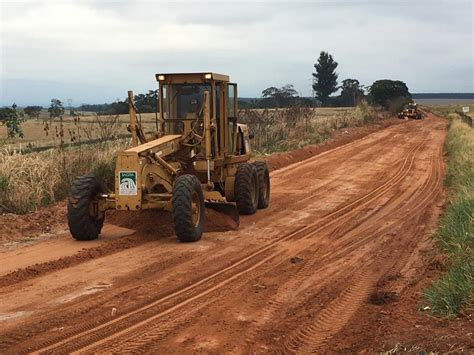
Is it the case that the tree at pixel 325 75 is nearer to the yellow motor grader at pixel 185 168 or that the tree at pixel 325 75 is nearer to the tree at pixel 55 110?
the tree at pixel 55 110

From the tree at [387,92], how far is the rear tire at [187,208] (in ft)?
221

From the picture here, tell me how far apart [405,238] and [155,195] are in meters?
4.20

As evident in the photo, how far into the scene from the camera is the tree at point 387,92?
249ft

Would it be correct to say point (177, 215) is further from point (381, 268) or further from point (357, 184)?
point (357, 184)

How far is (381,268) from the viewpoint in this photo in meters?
8.16

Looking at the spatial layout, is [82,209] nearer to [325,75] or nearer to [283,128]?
[283,128]

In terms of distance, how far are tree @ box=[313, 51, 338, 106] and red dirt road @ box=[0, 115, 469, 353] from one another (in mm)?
101070

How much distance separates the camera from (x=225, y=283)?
7.38 metres

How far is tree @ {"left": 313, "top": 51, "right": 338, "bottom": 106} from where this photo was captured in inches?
4390

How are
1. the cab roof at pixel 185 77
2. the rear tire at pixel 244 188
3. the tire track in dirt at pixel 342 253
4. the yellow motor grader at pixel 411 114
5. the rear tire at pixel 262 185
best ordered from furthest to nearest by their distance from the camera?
the yellow motor grader at pixel 411 114 < the rear tire at pixel 262 185 < the rear tire at pixel 244 188 < the cab roof at pixel 185 77 < the tire track in dirt at pixel 342 253

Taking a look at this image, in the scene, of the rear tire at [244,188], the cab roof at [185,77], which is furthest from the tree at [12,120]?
the rear tire at [244,188]

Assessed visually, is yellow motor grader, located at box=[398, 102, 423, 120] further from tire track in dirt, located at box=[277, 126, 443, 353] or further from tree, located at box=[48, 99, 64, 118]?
tire track in dirt, located at box=[277, 126, 443, 353]

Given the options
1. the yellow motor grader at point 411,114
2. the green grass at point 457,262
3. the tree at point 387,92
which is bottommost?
the green grass at point 457,262

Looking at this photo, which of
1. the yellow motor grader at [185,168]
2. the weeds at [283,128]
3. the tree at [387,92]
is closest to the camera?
the yellow motor grader at [185,168]
